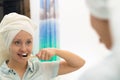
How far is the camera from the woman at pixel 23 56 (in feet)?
3.72

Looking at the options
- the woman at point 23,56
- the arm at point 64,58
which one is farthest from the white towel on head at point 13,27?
the arm at point 64,58

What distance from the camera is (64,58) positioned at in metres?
1.19

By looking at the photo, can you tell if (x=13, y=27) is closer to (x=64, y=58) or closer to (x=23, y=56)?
(x=23, y=56)

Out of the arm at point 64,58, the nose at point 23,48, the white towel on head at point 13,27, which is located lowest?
the arm at point 64,58

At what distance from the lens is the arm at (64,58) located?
1.12 m

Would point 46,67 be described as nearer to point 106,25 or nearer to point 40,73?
point 40,73

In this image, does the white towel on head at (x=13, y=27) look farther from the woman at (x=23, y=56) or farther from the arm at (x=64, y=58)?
the arm at (x=64, y=58)

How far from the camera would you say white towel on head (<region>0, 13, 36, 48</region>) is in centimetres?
114

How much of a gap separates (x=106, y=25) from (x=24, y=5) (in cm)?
125

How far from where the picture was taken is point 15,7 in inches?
66.8

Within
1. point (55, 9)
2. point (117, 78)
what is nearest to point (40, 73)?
point (55, 9)

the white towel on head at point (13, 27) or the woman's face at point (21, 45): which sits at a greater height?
the white towel on head at point (13, 27)

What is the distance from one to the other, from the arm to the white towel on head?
0.11 m

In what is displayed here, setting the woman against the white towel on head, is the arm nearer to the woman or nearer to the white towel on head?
the woman
